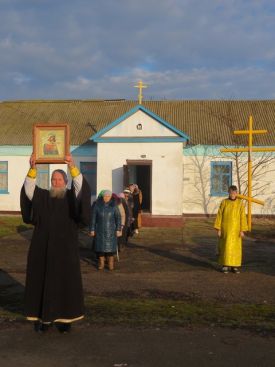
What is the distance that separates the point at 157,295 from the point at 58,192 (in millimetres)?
2885

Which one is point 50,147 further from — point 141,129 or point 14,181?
point 14,181

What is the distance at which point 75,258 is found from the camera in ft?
18.5

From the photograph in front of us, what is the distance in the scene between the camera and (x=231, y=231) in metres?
9.73

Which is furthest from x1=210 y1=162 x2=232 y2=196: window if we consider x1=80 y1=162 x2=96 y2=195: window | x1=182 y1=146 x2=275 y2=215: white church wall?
x1=80 y1=162 x2=96 y2=195: window

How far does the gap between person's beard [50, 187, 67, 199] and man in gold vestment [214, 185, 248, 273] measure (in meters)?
4.85

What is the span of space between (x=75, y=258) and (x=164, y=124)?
14.1 m

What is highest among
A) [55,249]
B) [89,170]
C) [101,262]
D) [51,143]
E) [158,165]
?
[158,165]

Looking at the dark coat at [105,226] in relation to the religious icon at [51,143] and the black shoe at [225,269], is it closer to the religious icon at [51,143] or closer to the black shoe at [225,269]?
the black shoe at [225,269]

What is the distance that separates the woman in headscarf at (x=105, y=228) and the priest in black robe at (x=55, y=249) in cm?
420

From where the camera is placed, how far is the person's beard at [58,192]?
5.63 m

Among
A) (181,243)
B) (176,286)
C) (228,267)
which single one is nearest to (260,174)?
(181,243)

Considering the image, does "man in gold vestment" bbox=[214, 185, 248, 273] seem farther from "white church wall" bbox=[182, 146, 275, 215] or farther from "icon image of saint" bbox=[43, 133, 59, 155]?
"white church wall" bbox=[182, 146, 275, 215]

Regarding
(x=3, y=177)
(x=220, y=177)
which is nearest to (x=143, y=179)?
(x=220, y=177)

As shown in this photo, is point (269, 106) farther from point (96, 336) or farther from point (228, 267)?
point (96, 336)
